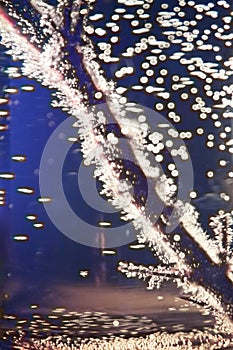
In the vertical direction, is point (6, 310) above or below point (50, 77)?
below

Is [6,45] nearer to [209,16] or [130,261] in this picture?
[209,16]

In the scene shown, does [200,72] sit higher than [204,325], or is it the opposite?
[200,72]

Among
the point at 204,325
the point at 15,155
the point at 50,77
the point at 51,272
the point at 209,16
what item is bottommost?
the point at 204,325

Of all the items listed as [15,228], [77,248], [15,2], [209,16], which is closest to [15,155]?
[15,228]

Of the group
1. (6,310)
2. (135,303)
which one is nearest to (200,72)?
(135,303)

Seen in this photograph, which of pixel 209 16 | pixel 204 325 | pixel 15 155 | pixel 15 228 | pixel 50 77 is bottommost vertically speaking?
pixel 204 325

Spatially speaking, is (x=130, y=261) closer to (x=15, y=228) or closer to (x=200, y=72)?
(x=15, y=228)
